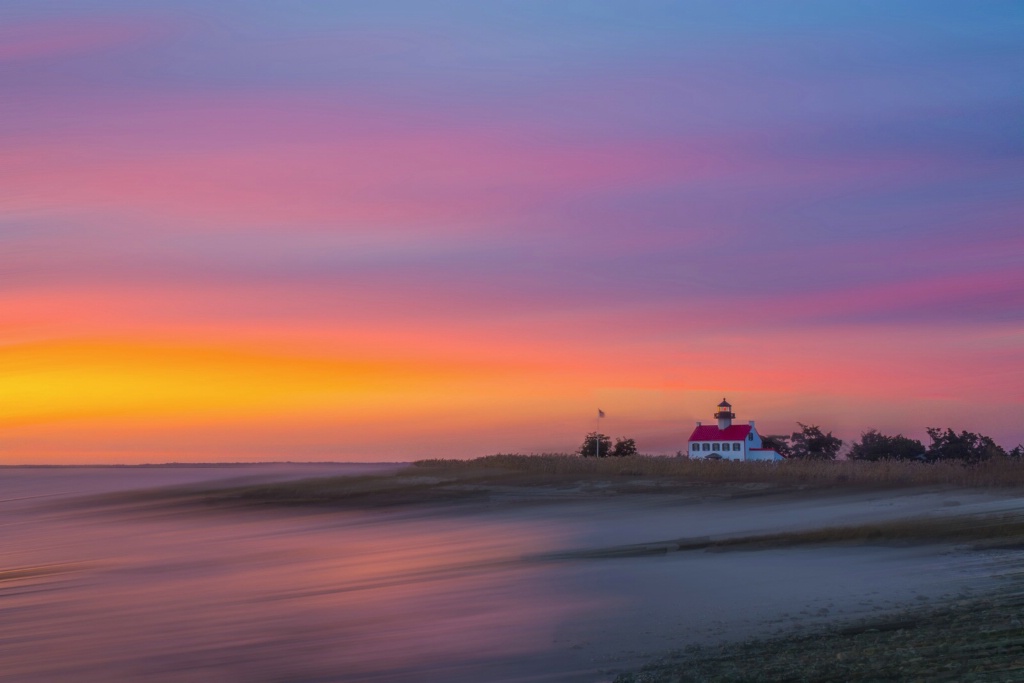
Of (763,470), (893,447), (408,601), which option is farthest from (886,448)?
(408,601)

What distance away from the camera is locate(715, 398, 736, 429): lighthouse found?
287 feet

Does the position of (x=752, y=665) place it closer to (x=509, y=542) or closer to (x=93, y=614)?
(x=93, y=614)

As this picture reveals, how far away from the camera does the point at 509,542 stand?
2955 cm

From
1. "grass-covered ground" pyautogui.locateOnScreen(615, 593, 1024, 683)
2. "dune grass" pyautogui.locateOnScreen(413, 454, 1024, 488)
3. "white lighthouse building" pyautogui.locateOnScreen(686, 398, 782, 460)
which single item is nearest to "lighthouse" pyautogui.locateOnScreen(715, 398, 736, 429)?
"white lighthouse building" pyautogui.locateOnScreen(686, 398, 782, 460)

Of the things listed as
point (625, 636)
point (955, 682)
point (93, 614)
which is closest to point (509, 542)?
point (93, 614)

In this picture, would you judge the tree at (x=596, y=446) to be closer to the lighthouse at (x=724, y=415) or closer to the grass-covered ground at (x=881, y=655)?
the lighthouse at (x=724, y=415)

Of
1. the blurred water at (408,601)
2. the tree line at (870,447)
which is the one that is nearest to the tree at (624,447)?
the tree line at (870,447)

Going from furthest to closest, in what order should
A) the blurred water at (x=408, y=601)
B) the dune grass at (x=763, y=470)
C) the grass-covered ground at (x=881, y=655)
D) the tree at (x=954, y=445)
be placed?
the tree at (x=954, y=445) → the dune grass at (x=763, y=470) → the blurred water at (x=408, y=601) → the grass-covered ground at (x=881, y=655)

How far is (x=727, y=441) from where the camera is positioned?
8406cm

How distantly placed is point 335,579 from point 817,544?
490 inches

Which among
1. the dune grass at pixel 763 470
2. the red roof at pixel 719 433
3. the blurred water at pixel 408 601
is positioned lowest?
the blurred water at pixel 408 601

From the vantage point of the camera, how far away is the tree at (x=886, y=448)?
79.4 m

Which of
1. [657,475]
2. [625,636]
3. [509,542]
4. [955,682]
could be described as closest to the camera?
[955,682]

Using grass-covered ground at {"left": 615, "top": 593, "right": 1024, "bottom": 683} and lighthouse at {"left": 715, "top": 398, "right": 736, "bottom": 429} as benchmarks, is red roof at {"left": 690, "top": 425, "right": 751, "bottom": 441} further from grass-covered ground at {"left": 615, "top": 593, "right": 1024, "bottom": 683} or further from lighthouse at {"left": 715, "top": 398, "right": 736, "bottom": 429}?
grass-covered ground at {"left": 615, "top": 593, "right": 1024, "bottom": 683}
